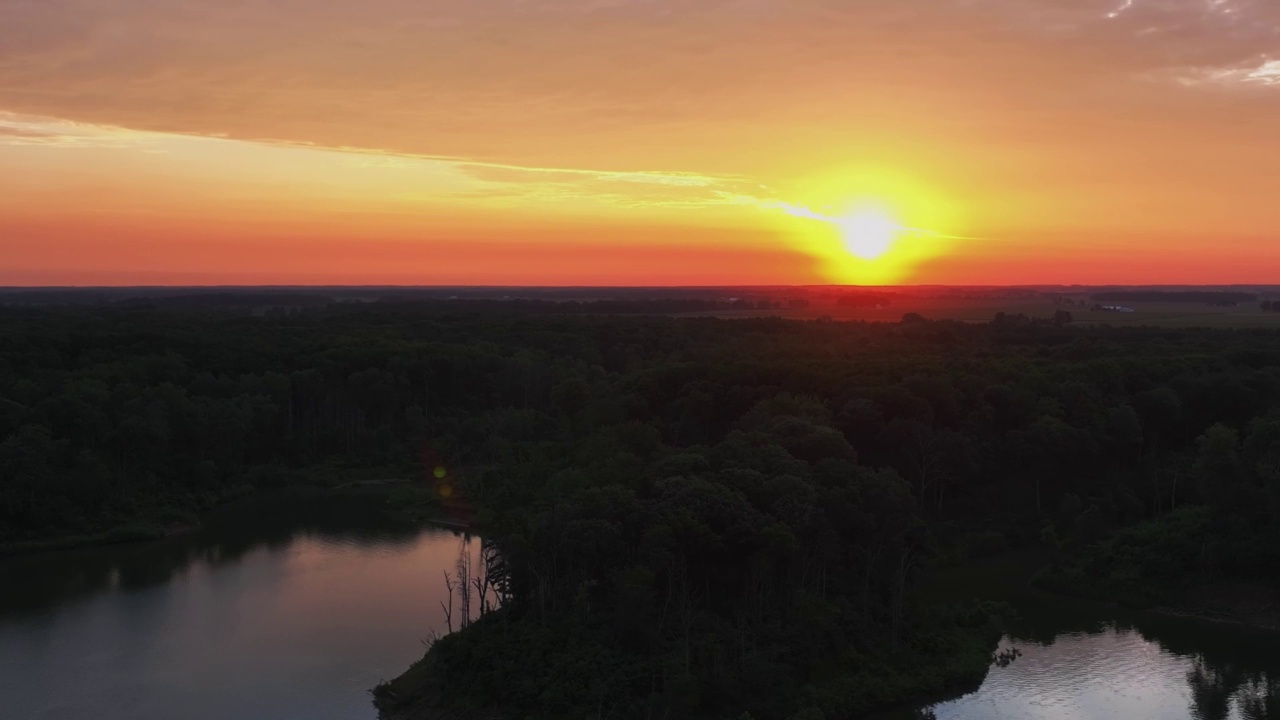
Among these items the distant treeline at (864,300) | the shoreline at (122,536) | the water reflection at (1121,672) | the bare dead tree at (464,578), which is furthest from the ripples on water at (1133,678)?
the distant treeline at (864,300)

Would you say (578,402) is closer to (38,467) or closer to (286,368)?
(286,368)

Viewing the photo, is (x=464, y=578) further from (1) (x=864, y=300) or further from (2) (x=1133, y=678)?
(1) (x=864, y=300)

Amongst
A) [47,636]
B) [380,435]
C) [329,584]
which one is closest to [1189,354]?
[380,435]

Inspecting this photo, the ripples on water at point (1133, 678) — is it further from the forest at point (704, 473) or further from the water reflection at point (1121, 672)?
the forest at point (704, 473)

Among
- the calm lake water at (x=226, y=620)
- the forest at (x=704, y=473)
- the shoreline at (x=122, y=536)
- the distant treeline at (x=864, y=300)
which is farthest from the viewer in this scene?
the distant treeline at (x=864, y=300)

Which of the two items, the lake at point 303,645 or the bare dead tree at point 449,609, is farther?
the bare dead tree at point 449,609
